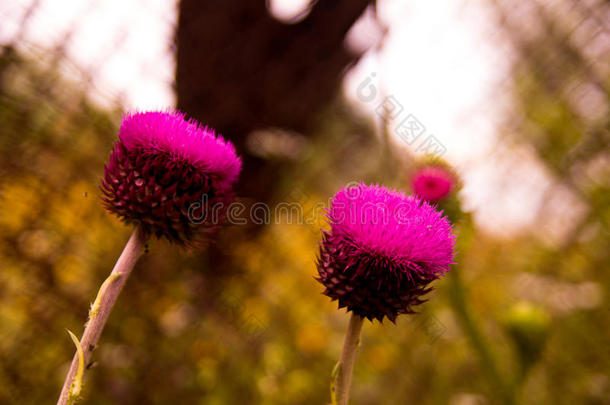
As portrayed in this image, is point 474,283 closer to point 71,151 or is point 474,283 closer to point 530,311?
point 530,311

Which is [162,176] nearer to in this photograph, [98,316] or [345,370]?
[98,316]

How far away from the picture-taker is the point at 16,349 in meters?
1.44

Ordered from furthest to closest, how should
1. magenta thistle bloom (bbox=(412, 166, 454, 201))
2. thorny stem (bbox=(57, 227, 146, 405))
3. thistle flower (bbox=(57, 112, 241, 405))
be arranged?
1. magenta thistle bloom (bbox=(412, 166, 454, 201))
2. thistle flower (bbox=(57, 112, 241, 405))
3. thorny stem (bbox=(57, 227, 146, 405))

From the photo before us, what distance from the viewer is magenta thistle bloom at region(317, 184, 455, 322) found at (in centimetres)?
64

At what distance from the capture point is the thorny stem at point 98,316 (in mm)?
569

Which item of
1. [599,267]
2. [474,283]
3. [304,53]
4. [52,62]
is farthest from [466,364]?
[52,62]

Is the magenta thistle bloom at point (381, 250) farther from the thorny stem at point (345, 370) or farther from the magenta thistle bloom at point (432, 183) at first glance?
the magenta thistle bloom at point (432, 183)

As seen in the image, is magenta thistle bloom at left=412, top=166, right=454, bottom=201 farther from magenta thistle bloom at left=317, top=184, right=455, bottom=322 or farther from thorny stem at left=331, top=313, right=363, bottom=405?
thorny stem at left=331, top=313, right=363, bottom=405

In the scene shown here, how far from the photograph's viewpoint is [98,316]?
0.63 m

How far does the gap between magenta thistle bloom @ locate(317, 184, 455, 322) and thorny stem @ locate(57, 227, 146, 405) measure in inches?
14.3

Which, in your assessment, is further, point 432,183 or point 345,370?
point 432,183

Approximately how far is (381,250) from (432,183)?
2.94 feet

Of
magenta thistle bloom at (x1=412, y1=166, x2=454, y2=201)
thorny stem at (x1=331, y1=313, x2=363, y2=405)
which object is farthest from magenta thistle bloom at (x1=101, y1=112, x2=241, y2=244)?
Result: magenta thistle bloom at (x1=412, y1=166, x2=454, y2=201)

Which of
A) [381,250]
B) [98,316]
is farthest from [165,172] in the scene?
[381,250]
